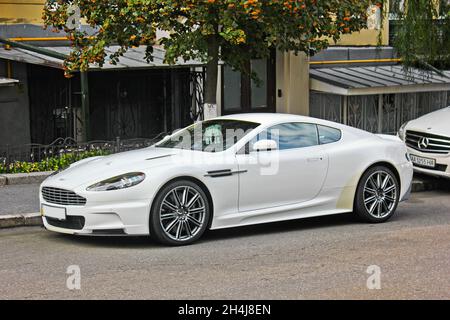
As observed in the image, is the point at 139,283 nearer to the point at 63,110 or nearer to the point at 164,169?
the point at 164,169

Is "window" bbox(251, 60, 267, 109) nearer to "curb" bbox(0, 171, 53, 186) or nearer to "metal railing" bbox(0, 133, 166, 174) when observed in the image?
"metal railing" bbox(0, 133, 166, 174)

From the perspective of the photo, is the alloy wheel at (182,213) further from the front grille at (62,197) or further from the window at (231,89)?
the window at (231,89)

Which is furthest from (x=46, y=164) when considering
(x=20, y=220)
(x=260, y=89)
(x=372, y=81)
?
(x=372, y=81)

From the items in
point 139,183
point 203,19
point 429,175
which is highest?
point 203,19

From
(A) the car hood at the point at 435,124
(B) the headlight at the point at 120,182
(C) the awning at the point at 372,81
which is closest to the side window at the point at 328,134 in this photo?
(B) the headlight at the point at 120,182

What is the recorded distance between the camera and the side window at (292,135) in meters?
10.3

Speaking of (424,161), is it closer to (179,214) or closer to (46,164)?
(179,214)

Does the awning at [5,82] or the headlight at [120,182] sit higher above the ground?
the awning at [5,82]

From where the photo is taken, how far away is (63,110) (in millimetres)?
16688

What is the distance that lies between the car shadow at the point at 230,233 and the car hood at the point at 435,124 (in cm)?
308

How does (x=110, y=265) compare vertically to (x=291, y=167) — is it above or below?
below

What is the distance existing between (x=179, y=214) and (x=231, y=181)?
0.75m

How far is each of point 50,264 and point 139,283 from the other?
4.13ft
